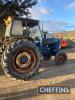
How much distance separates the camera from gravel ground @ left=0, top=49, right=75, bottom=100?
807 centimetres

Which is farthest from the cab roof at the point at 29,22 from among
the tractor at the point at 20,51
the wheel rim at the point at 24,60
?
the wheel rim at the point at 24,60

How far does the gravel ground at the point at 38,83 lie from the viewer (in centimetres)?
807

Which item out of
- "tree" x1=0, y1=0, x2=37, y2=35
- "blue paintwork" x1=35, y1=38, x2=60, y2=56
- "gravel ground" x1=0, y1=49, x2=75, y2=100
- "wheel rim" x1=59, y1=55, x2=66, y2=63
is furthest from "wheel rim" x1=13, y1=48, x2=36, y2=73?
"tree" x1=0, y1=0, x2=37, y2=35

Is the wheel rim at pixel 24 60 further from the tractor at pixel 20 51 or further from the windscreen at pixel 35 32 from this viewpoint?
the windscreen at pixel 35 32

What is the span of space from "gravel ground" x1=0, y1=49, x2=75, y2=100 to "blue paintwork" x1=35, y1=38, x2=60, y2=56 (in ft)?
2.74

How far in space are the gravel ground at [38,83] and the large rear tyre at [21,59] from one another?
1.04ft

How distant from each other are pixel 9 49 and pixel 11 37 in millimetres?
935

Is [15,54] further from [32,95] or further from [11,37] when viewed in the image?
[32,95]

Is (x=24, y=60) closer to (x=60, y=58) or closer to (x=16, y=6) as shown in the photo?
(x=60, y=58)

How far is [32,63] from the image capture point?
408 inches

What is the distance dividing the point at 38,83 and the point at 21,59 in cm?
113

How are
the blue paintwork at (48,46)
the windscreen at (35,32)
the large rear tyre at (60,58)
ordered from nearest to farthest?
the windscreen at (35,32), the blue paintwork at (48,46), the large rear tyre at (60,58)

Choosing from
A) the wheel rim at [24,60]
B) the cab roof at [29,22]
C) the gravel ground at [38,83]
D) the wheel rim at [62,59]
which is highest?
the cab roof at [29,22]

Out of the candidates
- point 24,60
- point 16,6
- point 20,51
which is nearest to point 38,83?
point 24,60
